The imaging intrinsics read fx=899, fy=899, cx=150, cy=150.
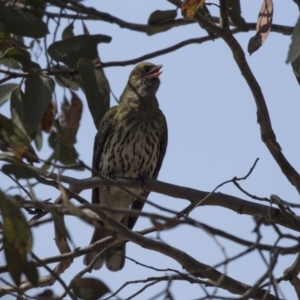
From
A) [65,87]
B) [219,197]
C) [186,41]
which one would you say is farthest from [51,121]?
[219,197]

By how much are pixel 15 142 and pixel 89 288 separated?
60 centimetres

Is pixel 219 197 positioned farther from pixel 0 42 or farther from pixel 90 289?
pixel 0 42

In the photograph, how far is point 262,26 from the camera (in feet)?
12.3

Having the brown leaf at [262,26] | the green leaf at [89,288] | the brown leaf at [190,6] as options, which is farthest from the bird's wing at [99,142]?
the green leaf at [89,288]

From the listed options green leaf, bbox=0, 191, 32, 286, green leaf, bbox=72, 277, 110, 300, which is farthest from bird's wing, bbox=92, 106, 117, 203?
green leaf, bbox=0, 191, 32, 286

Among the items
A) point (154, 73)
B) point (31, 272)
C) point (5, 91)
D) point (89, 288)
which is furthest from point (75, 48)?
point (154, 73)

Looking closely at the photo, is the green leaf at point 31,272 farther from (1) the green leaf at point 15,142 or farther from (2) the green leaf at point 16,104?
(2) the green leaf at point 16,104

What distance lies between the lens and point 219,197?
4074mm

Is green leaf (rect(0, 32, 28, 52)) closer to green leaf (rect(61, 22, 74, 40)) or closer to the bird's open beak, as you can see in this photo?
green leaf (rect(61, 22, 74, 40))

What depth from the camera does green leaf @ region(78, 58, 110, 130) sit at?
169 inches

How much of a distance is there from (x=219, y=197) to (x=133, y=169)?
1886 mm

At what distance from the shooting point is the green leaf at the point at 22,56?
4.36 meters

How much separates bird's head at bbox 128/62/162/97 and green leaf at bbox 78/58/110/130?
1.97 m

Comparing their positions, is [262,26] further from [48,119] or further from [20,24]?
[48,119]
